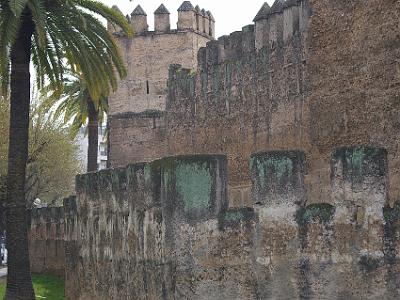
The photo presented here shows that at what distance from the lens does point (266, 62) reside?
58.4 feet

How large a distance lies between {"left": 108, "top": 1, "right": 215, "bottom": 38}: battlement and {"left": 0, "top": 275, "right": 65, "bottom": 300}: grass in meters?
10.5

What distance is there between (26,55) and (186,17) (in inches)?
581

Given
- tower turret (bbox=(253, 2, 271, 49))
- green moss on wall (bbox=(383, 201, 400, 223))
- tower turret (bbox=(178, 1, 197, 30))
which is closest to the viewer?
green moss on wall (bbox=(383, 201, 400, 223))

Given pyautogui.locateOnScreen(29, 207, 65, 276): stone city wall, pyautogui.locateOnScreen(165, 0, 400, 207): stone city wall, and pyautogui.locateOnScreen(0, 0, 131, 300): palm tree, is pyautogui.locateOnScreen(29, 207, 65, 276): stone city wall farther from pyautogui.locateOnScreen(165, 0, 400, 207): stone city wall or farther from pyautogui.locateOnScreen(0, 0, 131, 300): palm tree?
pyautogui.locateOnScreen(0, 0, 131, 300): palm tree

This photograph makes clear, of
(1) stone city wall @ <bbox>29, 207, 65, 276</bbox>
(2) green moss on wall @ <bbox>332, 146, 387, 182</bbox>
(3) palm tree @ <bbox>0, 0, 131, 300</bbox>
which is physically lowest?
(1) stone city wall @ <bbox>29, 207, 65, 276</bbox>

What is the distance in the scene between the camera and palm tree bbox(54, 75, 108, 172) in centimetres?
2377

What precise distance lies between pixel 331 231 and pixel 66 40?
26.1ft

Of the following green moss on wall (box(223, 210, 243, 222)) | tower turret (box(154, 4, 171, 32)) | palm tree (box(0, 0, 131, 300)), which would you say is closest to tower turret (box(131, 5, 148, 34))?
tower turret (box(154, 4, 171, 32))

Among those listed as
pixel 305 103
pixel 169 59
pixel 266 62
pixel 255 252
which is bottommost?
pixel 255 252

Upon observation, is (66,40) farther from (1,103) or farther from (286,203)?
(1,103)

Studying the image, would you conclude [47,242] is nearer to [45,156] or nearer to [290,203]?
[45,156]

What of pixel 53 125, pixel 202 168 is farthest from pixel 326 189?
pixel 53 125

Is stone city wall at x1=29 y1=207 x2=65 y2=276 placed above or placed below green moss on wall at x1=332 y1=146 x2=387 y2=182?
below

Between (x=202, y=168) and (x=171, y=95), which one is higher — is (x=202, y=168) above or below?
below
